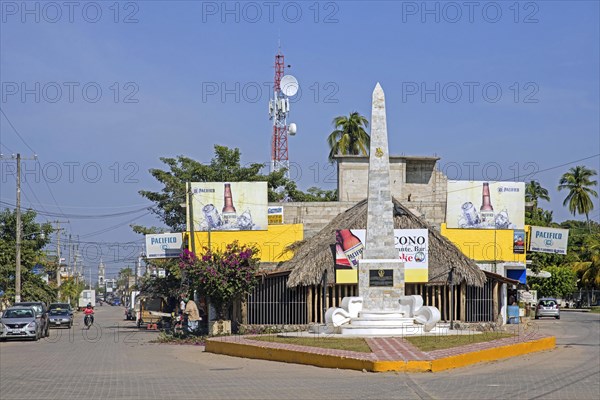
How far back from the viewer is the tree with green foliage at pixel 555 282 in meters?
71.6

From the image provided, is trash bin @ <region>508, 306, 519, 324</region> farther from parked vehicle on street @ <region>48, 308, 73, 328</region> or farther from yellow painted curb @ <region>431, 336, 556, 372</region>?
parked vehicle on street @ <region>48, 308, 73, 328</region>

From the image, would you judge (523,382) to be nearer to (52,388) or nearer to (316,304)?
(52,388)

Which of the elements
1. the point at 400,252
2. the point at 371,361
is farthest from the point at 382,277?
the point at 371,361

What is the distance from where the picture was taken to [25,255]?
204ft

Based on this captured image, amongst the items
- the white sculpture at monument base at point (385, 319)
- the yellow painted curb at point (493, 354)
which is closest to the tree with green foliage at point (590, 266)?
the white sculpture at monument base at point (385, 319)

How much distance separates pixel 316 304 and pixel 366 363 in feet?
53.8

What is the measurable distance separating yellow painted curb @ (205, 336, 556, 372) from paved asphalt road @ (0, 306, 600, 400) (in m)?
0.29

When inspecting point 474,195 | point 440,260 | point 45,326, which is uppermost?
point 474,195

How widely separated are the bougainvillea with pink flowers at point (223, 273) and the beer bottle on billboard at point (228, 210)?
7860 millimetres

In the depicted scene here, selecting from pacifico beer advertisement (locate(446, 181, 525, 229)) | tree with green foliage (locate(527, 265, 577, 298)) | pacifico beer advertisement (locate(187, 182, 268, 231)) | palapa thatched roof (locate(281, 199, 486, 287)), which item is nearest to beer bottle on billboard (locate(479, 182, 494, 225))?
pacifico beer advertisement (locate(446, 181, 525, 229))

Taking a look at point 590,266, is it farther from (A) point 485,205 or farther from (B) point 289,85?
(A) point 485,205

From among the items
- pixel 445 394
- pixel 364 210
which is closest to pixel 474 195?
pixel 364 210

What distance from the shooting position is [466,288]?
34.8 meters

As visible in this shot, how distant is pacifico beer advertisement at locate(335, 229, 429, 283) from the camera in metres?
34.4
